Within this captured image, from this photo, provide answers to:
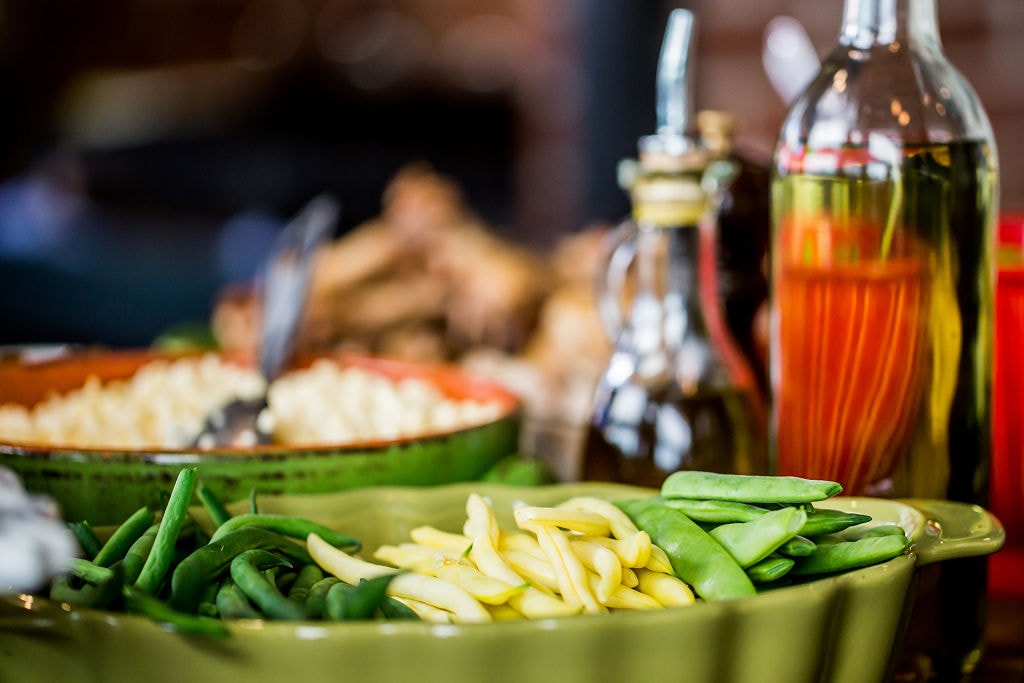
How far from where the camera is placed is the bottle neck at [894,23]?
24.7 inches

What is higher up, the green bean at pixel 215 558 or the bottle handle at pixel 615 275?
the bottle handle at pixel 615 275

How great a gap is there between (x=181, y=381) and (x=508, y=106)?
11.9ft

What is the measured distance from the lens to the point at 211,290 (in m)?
2.80

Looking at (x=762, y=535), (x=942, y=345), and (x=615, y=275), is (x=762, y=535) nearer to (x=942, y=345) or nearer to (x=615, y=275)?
(x=942, y=345)

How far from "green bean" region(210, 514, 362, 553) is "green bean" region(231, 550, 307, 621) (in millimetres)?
27

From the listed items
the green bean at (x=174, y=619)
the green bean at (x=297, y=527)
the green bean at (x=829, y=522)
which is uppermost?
the green bean at (x=829, y=522)

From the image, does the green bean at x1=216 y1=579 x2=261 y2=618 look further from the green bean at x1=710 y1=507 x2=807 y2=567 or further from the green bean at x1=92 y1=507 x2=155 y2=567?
the green bean at x1=710 y1=507 x2=807 y2=567

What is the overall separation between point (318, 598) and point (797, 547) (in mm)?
200

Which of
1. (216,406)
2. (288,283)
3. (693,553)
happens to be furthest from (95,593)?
(288,283)

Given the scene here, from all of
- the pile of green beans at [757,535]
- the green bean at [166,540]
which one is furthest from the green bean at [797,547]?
the green bean at [166,540]

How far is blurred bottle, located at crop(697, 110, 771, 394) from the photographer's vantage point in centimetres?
86

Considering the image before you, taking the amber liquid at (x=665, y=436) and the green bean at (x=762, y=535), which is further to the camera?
the amber liquid at (x=665, y=436)

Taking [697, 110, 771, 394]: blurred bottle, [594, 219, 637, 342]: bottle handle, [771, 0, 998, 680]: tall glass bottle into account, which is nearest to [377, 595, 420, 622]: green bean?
[771, 0, 998, 680]: tall glass bottle

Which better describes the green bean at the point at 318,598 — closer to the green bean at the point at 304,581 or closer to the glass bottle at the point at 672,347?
the green bean at the point at 304,581
